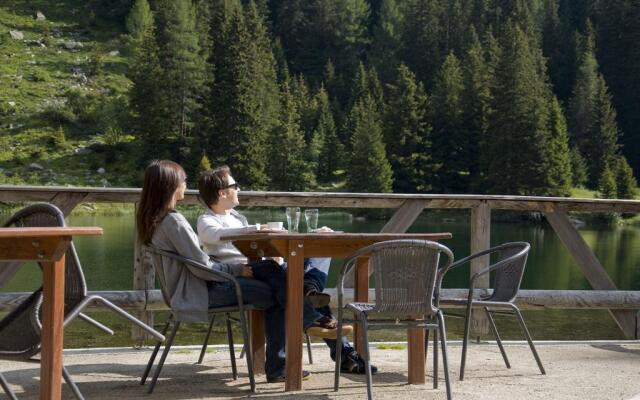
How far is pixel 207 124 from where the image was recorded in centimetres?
7362

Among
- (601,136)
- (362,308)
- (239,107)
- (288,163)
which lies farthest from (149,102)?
(362,308)

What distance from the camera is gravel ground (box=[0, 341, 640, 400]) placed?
17.2ft

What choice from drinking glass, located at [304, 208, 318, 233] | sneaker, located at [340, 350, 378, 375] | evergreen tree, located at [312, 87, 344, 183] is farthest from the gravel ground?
evergreen tree, located at [312, 87, 344, 183]

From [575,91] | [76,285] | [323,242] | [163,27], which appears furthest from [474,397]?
[575,91]

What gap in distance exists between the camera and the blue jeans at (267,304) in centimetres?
517

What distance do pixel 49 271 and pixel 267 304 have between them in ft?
5.49

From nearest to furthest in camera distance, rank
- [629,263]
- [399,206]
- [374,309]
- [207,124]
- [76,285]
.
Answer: [76,285] → [374,309] → [399,206] → [629,263] → [207,124]

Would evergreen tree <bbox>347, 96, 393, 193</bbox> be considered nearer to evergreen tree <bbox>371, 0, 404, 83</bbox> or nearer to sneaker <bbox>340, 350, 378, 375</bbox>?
evergreen tree <bbox>371, 0, 404, 83</bbox>

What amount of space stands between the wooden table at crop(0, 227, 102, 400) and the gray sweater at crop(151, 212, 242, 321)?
3.95 feet

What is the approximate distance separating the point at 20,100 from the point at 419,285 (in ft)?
262

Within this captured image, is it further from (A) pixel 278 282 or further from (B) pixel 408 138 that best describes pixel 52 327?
(B) pixel 408 138

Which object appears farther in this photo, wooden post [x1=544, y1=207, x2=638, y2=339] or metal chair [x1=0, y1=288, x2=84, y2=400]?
wooden post [x1=544, y1=207, x2=638, y2=339]

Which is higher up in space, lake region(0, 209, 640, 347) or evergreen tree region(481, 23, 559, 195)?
evergreen tree region(481, 23, 559, 195)

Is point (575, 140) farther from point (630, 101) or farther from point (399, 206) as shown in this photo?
point (399, 206)
